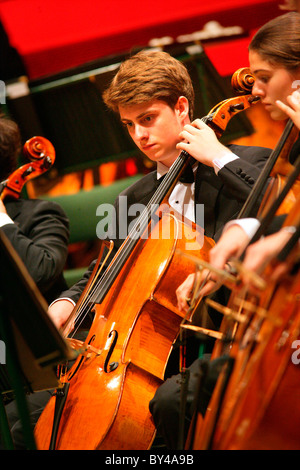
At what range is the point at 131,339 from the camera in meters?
1.44

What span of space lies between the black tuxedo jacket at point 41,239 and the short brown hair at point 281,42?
1.05 meters

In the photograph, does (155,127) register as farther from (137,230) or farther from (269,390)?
(269,390)

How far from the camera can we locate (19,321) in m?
1.07

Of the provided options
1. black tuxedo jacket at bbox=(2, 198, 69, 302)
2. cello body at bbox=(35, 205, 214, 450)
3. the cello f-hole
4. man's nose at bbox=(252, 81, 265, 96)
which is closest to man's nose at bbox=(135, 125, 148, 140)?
cello body at bbox=(35, 205, 214, 450)

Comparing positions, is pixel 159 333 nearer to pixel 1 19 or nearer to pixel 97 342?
pixel 97 342

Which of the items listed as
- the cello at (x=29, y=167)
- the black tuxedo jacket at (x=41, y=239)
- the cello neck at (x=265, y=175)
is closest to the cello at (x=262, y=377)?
the cello neck at (x=265, y=175)

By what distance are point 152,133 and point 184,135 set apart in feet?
0.75

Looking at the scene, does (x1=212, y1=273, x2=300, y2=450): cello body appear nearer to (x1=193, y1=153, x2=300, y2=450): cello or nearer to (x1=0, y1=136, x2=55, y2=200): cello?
(x1=193, y1=153, x2=300, y2=450): cello

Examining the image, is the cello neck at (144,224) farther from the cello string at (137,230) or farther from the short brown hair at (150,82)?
the short brown hair at (150,82)

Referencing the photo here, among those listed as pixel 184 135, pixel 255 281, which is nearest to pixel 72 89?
pixel 184 135

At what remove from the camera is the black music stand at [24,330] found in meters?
1.05

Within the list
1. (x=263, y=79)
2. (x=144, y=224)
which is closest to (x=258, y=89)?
(x=263, y=79)

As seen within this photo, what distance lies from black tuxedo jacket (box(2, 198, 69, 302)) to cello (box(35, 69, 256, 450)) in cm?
35

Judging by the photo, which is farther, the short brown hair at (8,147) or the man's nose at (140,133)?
the short brown hair at (8,147)
